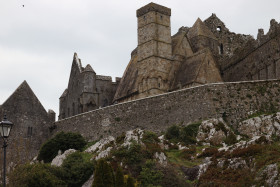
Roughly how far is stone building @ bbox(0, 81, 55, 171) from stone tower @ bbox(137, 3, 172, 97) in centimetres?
1029

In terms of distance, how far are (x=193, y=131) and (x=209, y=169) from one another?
11.1 m

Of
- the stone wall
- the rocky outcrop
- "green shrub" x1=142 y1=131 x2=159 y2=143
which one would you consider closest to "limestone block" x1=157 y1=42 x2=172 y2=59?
the stone wall

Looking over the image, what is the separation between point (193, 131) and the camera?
156 ft

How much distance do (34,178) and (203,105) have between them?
16.6 m

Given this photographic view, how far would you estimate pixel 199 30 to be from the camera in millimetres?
67750

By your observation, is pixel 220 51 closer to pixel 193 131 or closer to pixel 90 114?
pixel 90 114

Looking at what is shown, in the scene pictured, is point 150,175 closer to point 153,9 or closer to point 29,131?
point 29,131

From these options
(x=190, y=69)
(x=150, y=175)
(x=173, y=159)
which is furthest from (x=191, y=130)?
(x=190, y=69)

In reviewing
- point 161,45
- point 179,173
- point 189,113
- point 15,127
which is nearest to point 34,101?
point 15,127

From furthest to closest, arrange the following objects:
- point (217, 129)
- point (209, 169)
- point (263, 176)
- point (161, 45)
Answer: point (161, 45) < point (217, 129) < point (209, 169) < point (263, 176)

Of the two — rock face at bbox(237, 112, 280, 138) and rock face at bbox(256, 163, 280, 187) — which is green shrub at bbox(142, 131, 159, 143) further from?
rock face at bbox(256, 163, 280, 187)

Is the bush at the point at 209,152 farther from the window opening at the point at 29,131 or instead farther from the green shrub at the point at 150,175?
the window opening at the point at 29,131

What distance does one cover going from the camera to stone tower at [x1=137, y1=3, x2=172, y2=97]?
61469 millimetres

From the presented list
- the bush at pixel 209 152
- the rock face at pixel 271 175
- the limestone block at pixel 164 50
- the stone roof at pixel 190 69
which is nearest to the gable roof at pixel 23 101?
the limestone block at pixel 164 50
